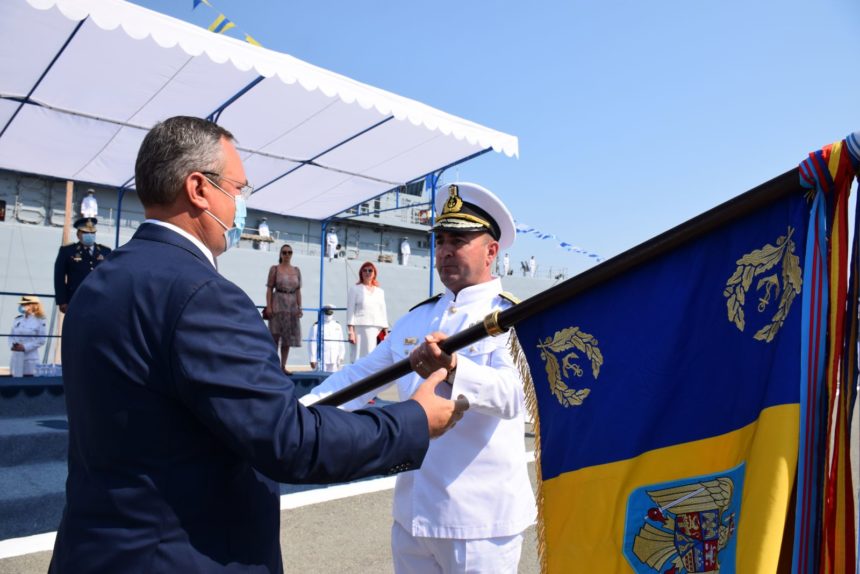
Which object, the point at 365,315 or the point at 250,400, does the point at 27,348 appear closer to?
the point at 365,315

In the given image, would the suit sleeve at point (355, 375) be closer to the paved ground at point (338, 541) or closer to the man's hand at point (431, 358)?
the man's hand at point (431, 358)

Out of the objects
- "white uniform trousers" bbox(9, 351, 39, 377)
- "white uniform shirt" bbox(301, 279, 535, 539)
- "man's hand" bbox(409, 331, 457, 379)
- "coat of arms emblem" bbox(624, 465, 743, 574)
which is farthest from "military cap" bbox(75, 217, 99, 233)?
"coat of arms emblem" bbox(624, 465, 743, 574)

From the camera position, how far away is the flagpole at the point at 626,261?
1390 mm

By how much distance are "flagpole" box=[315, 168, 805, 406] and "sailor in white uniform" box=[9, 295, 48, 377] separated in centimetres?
673

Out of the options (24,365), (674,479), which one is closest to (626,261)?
(674,479)

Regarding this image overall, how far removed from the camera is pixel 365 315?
33.7ft

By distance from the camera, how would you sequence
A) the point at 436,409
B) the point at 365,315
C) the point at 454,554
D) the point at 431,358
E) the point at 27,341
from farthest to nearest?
1. the point at 365,315
2. the point at 27,341
3. the point at 454,554
4. the point at 431,358
5. the point at 436,409

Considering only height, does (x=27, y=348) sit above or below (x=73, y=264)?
below

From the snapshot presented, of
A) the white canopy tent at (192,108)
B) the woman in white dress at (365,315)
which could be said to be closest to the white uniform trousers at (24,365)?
the white canopy tent at (192,108)

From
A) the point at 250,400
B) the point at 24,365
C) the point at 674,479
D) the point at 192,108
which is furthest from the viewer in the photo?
the point at 24,365

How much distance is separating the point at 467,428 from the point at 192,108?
6.14 metres

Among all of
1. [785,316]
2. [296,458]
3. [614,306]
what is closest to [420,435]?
[296,458]

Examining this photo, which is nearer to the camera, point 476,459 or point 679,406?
point 679,406

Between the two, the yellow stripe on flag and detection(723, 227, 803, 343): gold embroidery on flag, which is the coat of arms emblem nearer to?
the yellow stripe on flag
